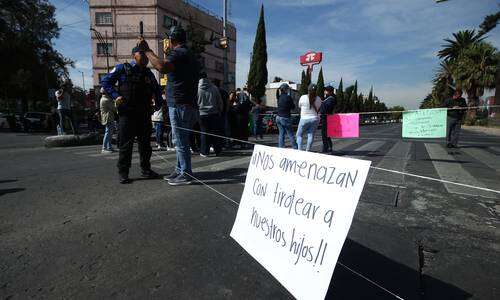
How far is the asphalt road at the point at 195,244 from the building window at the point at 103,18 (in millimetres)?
37322

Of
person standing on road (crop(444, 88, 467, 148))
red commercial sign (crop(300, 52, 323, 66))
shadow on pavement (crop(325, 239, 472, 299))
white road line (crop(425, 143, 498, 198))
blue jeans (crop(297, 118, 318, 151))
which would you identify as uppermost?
red commercial sign (crop(300, 52, 323, 66))

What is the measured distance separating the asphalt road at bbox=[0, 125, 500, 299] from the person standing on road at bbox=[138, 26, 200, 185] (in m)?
0.41

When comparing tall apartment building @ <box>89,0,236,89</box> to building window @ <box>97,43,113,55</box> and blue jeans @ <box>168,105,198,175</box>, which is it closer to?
building window @ <box>97,43,113,55</box>

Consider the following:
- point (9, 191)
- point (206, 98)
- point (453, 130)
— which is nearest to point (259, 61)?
point (453, 130)

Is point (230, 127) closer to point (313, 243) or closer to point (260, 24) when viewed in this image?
point (313, 243)

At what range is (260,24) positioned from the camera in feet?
119

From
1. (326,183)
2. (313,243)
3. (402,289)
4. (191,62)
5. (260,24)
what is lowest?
(402,289)

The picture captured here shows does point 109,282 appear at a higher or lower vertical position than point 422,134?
lower

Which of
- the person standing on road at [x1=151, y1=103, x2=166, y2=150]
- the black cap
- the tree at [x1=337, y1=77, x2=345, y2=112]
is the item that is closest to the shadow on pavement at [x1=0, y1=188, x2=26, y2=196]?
the black cap

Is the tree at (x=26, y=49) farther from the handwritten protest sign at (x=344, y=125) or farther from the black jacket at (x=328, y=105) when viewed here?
the handwritten protest sign at (x=344, y=125)

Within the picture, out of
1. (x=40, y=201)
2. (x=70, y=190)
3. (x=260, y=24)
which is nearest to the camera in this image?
(x=40, y=201)

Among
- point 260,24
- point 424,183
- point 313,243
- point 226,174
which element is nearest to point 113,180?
point 226,174

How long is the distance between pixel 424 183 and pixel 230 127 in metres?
6.10

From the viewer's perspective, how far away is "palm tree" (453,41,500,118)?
120ft
